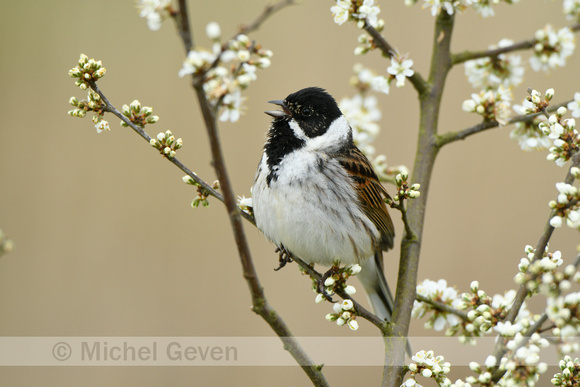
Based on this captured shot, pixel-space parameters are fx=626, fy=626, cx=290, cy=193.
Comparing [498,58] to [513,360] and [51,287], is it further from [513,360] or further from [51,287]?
[51,287]

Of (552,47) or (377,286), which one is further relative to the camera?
(377,286)

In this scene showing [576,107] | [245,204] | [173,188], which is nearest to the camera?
[576,107]

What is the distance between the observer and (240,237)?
1370 millimetres

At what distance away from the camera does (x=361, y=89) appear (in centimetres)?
272

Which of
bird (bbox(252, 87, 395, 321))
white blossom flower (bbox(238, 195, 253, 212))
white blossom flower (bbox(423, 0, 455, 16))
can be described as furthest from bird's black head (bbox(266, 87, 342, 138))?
white blossom flower (bbox(423, 0, 455, 16))

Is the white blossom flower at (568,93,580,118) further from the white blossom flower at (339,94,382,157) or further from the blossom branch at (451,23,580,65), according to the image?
the white blossom flower at (339,94,382,157)

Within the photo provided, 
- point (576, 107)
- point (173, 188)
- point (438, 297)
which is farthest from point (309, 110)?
point (173, 188)

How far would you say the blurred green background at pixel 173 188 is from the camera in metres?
4.03

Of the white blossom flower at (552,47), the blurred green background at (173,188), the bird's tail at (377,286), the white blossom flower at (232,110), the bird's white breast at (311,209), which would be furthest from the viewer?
the blurred green background at (173,188)

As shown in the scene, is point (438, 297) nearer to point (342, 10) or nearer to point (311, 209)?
point (311, 209)

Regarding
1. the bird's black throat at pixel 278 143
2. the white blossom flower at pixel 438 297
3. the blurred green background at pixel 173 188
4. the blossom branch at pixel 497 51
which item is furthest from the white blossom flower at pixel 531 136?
the blurred green background at pixel 173 188

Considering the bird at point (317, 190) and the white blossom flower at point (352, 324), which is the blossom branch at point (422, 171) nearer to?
the white blossom flower at point (352, 324)

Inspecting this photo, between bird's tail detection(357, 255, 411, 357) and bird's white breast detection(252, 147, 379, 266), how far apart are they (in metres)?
0.28

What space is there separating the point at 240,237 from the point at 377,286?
1.60 m
